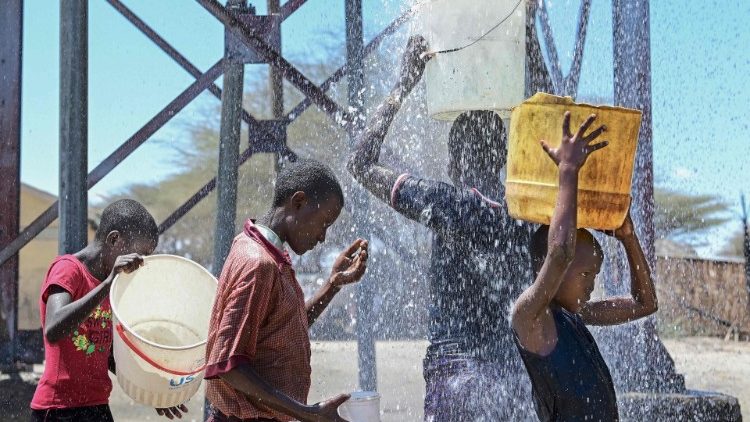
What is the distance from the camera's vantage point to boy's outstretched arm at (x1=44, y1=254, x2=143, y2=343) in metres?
2.97

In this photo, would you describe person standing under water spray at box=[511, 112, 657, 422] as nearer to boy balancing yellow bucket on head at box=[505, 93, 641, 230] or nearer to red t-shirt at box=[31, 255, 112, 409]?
Answer: boy balancing yellow bucket on head at box=[505, 93, 641, 230]

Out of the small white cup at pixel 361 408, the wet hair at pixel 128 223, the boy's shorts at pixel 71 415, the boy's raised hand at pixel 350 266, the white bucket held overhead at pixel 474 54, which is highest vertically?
the white bucket held overhead at pixel 474 54

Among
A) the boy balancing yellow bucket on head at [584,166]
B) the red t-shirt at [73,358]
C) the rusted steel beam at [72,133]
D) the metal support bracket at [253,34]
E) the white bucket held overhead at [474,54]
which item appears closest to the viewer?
the boy balancing yellow bucket on head at [584,166]

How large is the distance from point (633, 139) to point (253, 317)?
1.02 m

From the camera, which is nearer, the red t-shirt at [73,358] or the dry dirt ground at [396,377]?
the red t-shirt at [73,358]

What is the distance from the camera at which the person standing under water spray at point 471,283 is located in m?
2.86

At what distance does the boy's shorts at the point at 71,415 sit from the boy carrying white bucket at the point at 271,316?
3.40 ft

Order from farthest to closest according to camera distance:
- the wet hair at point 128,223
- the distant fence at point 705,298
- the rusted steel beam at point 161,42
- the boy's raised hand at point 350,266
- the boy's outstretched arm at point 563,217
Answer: the distant fence at point 705,298 → the rusted steel beam at point 161,42 → the wet hair at point 128,223 → the boy's raised hand at point 350,266 → the boy's outstretched arm at point 563,217

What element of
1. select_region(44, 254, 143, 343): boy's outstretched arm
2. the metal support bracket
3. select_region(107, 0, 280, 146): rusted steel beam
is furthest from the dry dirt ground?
select_region(44, 254, 143, 343): boy's outstretched arm

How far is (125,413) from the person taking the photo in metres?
6.54

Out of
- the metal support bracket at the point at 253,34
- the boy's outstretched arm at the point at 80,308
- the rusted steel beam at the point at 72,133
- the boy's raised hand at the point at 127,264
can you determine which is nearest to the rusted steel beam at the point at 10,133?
the metal support bracket at the point at 253,34

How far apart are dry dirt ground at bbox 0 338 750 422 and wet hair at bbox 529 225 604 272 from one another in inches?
134

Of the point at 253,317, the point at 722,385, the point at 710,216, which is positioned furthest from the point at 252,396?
the point at 710,216

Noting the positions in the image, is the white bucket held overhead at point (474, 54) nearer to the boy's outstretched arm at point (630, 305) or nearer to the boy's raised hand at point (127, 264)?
the boy's outstretched arm at point (630, 305)
